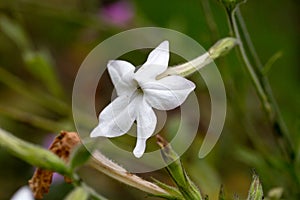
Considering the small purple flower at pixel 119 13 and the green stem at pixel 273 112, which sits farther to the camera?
the small purple flower at pixel 119 13

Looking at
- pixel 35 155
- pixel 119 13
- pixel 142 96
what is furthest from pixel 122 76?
pixel 119 13

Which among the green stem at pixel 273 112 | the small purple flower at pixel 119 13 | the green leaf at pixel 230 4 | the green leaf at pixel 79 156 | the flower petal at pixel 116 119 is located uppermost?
the small purple flower at pixel 119 13

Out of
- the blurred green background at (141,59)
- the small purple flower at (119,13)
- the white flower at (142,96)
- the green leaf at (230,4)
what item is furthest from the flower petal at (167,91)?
the small purple flower at (119,13)

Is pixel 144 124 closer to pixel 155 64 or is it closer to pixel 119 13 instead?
pixel 155 64

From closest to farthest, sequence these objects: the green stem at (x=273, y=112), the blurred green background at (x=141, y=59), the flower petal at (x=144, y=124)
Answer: the flower petal at (x=144, y=124)
the green stem at (x=273, y=112)
the blurred green background at (x=141, y=59)

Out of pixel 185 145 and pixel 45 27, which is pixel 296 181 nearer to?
pixel 185 145

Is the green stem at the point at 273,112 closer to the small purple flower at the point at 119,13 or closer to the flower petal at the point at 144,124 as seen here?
the flower petal at the point at 144,124

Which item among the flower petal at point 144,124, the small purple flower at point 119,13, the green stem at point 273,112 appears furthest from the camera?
the small purple flower at point 119,13
